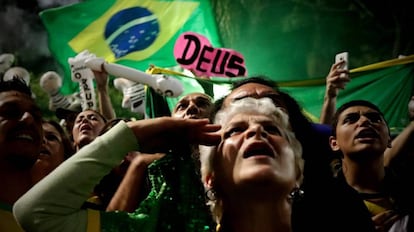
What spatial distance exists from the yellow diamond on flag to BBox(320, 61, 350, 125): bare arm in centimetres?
257

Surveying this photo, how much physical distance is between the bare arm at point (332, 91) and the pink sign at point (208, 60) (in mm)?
1231

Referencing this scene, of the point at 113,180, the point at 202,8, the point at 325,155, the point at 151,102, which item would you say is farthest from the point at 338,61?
the point at 202,8

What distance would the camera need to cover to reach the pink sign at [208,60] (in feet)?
16.4

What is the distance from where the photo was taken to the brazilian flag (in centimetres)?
613

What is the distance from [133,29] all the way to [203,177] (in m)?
4.65

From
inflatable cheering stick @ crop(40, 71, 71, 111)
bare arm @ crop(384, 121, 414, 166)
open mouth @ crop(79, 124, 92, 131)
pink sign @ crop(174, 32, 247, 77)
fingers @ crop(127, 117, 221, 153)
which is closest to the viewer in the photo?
fingers @ crop(127, 117, 221, 153)

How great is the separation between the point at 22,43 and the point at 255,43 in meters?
5.63

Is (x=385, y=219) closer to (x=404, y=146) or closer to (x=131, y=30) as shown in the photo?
(x=404, y=146)

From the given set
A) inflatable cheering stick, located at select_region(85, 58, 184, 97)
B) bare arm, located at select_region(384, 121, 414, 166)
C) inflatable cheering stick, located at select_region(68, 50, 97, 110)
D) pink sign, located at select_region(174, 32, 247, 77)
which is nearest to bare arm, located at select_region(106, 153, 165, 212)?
inflatable cheering stick, located at select_region(85, 58, 184, 97)

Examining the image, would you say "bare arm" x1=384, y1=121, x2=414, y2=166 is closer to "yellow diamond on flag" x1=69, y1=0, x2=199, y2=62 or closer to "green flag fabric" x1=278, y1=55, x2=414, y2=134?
"green flag fabric" x1=278, y1=55, x2=414, y2=134

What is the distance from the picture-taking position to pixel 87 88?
453 centimetres

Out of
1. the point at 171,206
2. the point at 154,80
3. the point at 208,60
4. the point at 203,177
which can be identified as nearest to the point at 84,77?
the point at 154,80

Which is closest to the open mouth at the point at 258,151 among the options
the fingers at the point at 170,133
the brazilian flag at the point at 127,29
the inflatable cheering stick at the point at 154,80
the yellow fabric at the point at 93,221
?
the fingers at the point at 170,133

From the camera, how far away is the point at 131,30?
645 centimetres
